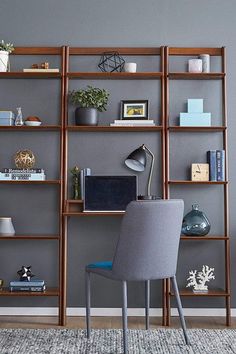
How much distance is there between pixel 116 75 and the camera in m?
4.10

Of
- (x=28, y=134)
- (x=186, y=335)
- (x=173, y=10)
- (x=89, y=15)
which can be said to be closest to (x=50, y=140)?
(x=28, y=134)

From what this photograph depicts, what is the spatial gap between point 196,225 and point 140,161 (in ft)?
2.05

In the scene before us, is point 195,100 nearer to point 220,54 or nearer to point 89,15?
point 220,54

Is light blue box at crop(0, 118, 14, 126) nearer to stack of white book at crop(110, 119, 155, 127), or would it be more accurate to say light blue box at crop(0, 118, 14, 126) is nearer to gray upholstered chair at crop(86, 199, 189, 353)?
stack of white book at crop(110, 119, 155, 127)

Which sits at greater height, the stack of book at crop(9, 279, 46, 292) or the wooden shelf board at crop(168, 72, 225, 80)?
the wooden shelf board at crop(168, 72, 225, 80)

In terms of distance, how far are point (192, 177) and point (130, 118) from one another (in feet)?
2.14

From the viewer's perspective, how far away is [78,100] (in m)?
4.07

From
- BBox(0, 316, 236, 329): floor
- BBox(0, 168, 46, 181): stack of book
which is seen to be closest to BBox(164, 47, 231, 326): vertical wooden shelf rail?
BBox(0, 316, 236, 329): floor

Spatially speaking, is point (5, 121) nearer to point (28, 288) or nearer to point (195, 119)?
point (28, 288)

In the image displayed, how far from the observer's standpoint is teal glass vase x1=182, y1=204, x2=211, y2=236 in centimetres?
394

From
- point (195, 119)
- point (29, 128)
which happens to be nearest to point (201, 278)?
point (195, 119)

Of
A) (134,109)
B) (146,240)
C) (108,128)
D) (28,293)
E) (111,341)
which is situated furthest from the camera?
(134,109)

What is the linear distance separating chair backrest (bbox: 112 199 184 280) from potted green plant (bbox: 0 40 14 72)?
5.56ft

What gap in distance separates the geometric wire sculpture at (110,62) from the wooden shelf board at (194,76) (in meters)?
0.41
